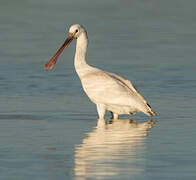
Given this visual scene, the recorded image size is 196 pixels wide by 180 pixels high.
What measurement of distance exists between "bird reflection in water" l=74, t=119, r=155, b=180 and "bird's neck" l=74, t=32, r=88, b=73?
1.89 metres

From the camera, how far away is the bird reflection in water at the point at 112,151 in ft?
31.9

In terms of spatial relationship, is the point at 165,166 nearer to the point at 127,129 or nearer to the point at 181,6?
the point at 127,129

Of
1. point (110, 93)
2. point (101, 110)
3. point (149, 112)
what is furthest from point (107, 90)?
point (149, 112)

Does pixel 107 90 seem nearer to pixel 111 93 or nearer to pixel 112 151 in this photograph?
pixel 111 93

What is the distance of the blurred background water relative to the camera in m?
10.2

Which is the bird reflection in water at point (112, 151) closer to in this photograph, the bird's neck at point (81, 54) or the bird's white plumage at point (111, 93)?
the bird's white plumage at point (111, 93)

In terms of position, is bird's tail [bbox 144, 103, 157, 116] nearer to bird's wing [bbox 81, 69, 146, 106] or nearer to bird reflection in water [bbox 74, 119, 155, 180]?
bird reflection in water [bbox 74, 119, 155, 180]

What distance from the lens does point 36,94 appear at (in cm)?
1612

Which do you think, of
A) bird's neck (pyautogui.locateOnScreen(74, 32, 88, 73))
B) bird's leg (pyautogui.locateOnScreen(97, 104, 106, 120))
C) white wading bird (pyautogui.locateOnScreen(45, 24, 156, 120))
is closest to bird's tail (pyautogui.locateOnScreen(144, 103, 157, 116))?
white wading bird (pyautogui.locateOnScreen(45, 24, 156, 120))

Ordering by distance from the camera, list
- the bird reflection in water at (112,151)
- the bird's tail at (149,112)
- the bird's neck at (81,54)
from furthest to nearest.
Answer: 1. the bird's neck at (81,54)
2. the bird's tail at (149,112)
3. the bird reflection in water at (112,151)

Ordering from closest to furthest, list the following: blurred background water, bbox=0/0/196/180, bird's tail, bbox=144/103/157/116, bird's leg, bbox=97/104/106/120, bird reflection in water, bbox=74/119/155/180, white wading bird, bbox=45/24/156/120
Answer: bird reflection in water, bbox=74/119/155/180 < blurred background water, bbox=0/0/196/180 < bird's tail, bbox=144/103/157/116 < bird's leg, bbox=97/104/106/120 < white wading bird, bbox=45/24/156/120

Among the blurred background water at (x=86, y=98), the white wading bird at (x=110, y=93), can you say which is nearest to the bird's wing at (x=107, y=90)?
the white wading bird at (x=110, y=93)

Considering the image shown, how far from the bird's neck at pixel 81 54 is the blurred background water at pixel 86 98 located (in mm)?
666

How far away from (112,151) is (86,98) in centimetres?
499
